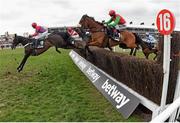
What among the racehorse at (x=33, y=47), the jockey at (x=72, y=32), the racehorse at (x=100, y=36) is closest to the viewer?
the racehorse at (x=100, y=36)

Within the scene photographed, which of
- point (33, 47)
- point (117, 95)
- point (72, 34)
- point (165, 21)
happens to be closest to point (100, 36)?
point (33, 47)

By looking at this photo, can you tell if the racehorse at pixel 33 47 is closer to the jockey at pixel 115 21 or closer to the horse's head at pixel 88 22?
the horse's head at pixel 88 22

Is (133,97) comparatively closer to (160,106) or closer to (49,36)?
(160,106)

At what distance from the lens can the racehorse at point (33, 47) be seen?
33.1ft

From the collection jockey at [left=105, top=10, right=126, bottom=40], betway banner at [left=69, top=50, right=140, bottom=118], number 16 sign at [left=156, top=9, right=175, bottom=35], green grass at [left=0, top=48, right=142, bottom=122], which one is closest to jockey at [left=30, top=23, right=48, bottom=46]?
green grass at [left=0, top=48, right=142, bottom=122]

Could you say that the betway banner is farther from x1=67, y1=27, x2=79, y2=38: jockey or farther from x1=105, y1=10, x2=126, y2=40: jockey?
x1=67, y1=27, x2=79, y2=38: jockey

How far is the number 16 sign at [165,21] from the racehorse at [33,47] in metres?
7.15

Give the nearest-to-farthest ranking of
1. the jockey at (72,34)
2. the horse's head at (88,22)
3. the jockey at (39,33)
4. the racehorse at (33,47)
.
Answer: the horse's head at (88,22) < the racehorse at (33,47) < the jockey at (39,33) < the jockey at (72,34)

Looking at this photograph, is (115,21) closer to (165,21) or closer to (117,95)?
(117,95)

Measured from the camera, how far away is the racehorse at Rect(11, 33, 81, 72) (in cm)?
1008

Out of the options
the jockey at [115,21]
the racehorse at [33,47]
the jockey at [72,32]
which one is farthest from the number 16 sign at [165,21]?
the jockey at [72,32]

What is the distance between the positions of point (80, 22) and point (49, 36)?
1.42 m

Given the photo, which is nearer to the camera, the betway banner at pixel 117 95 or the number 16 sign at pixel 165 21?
the number 16 sign at pixel 165 21

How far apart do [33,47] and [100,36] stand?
220 cm
